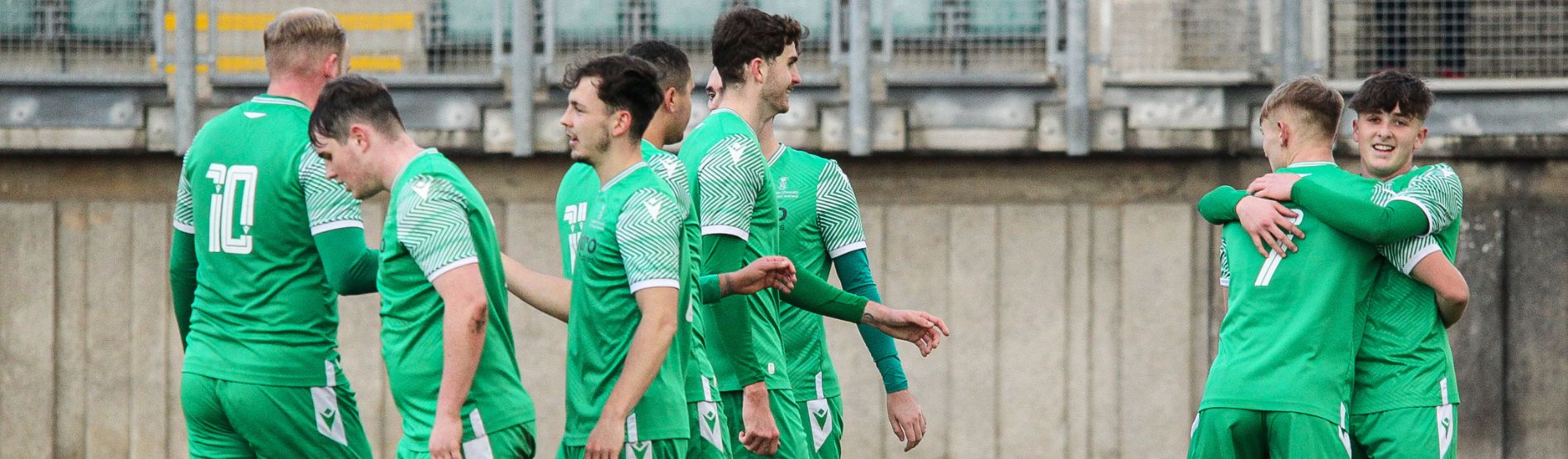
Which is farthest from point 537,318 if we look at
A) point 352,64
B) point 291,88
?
point 291,88

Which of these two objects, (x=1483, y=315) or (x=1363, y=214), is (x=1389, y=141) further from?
(x=1483, y=315)

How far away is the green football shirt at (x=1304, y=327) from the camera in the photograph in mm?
4617

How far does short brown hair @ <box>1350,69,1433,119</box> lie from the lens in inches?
192

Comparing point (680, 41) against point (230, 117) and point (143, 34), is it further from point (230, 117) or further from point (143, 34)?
point (230, 117)

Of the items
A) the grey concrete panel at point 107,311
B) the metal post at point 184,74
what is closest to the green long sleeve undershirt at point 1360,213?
the metal post at point 184,74

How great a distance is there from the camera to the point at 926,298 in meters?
9.11

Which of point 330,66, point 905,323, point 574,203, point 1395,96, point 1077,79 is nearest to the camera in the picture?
point 574,203

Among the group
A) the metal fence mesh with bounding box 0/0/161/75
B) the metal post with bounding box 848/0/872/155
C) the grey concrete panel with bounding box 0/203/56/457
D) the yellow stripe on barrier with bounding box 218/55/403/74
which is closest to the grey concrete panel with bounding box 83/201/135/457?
the grey concrete panel with bounding box 0/203/56/457

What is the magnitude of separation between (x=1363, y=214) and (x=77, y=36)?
7079 millimetres

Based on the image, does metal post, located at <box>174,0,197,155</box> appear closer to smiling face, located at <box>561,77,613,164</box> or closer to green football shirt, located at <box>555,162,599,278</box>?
green football shirt, located at <box>555,162,599,278</box>

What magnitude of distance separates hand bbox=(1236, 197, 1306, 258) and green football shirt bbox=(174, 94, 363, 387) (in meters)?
2.64

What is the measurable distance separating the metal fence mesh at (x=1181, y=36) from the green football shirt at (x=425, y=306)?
553cm

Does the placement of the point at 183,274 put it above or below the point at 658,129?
below

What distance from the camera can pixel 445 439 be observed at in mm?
3797
